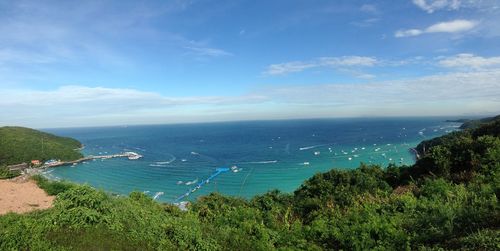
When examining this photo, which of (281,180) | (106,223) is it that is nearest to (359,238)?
(106,223)

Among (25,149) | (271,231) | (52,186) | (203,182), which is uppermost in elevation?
(271,231)

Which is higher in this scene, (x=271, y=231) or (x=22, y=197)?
(x=271, y=231)

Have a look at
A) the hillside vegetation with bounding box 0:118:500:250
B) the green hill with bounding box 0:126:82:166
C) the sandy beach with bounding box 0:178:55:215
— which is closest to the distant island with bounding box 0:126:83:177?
the green hill with bounding box 0:126:82:166

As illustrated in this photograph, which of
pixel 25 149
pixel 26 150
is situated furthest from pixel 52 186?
pixel 25 149

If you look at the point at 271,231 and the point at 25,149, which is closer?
the point at 271,231

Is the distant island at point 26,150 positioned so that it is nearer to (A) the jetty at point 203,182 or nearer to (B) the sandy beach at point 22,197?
(A) the jetty at point 203,182

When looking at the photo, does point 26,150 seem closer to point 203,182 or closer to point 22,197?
point 203,182

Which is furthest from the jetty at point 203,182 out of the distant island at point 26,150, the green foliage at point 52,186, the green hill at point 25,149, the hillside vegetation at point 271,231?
the green hill at point 25,149

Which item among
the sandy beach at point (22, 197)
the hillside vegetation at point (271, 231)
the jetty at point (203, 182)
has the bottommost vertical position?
the jetty at point (203, 182)

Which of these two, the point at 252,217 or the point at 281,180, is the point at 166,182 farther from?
the point at 252,217

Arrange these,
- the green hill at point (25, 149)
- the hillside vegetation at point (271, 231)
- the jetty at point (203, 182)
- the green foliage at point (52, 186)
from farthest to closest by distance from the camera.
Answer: the green hill at point (25, 149)
the jetty at point (203, 182)
the green foliage at point (52, 186)
the hillside vegetation at point (271, 231)
